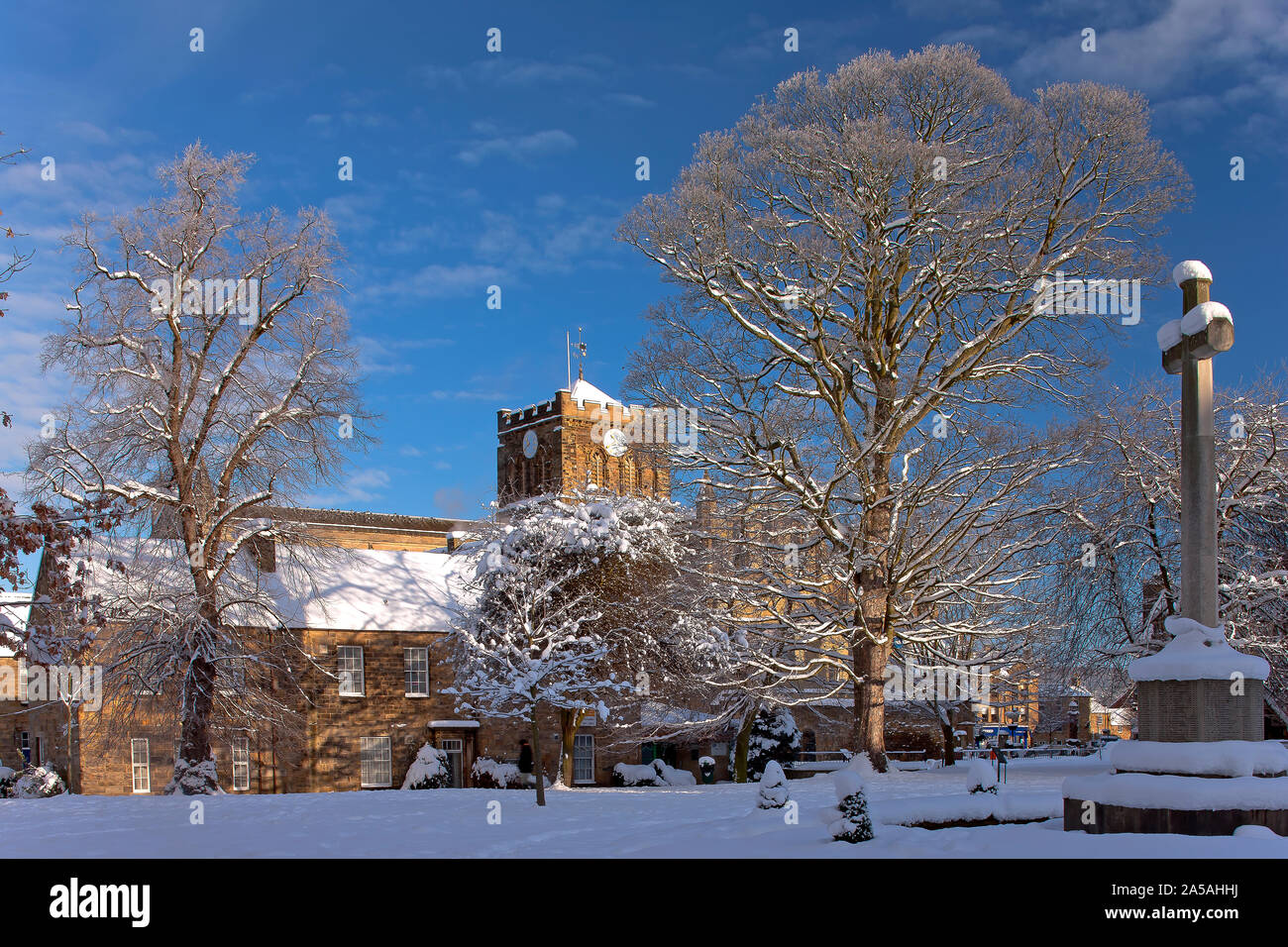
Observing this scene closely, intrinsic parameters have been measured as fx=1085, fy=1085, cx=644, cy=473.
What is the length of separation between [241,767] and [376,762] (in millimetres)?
4553

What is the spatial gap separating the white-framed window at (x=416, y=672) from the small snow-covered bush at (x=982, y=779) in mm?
27593

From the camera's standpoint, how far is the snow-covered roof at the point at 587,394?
264ft

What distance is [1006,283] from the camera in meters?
21.8

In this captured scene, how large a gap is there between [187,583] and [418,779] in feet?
38.1

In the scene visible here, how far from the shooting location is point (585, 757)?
135ft

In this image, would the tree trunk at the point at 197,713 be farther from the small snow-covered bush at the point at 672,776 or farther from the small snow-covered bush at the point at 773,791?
the small snow-covered bush at the point at 672,776

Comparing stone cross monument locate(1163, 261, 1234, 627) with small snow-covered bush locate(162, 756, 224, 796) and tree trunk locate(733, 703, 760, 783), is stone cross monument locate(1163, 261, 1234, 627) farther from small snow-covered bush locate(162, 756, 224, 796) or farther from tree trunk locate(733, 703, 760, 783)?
tree trunk locate(733, 703, 760, 783)

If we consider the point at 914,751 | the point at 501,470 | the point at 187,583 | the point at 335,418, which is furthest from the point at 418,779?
the point at 501,470

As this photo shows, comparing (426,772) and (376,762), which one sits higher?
(426,772)

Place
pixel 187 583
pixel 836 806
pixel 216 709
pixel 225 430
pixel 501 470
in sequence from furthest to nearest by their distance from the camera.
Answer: pixel 501 470
pixel 216 709
pixel 187 583
pixel 225 430
pixel 836 806

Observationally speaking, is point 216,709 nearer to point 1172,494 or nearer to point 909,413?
point 909,413

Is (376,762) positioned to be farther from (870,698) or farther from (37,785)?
(870,698)

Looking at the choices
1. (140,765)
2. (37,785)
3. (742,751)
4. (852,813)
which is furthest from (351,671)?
(852,813)

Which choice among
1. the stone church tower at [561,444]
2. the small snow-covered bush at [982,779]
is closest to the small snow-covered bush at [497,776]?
the small snow-covered bush at [982,779]
